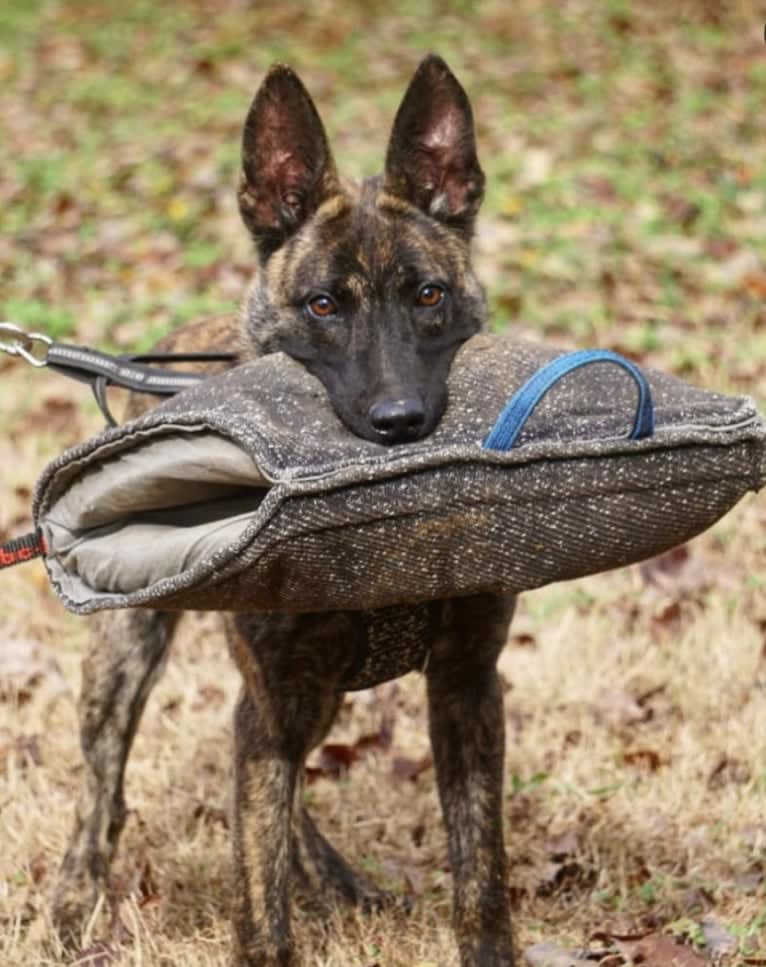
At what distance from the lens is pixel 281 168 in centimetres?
423

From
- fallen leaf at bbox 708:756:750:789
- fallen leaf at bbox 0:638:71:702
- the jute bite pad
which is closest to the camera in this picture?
the jute bite pad

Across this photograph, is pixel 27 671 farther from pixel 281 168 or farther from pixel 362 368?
pixel 362 368

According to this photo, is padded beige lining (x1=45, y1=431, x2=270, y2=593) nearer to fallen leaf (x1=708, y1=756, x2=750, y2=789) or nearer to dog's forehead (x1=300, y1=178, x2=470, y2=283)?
dog's forehead (x1=300, y1=178, x2=470, y2=283)

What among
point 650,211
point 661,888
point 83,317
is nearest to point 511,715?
point 661,888

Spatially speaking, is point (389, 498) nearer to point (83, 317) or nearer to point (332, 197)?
point (332, 197)

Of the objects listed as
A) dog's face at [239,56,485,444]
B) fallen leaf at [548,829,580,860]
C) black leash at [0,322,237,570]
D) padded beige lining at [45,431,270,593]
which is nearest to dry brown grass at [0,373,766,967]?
fallen leaf at [548,829,580,860]

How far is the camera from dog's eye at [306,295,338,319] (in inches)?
155

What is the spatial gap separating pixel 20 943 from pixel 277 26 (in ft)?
46.8

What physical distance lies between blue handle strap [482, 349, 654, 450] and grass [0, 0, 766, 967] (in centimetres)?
168

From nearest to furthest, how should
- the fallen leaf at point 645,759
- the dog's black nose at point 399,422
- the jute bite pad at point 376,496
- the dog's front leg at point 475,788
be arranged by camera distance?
1. the jute bite pad at point 376,496
2. the dog's black nose at point 399,422
3. the dog's front leg at point 475,788
4. the fallen leaf at point 645,759

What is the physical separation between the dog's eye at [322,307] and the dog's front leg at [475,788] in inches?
36.0

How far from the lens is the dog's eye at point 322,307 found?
3945mm

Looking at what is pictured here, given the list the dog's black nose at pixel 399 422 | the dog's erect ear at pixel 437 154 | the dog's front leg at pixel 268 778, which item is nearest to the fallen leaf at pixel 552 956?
the dog's front leg at pixel 268 778

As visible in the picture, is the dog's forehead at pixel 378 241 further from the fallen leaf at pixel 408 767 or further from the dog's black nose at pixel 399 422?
the fallen leaf at pixel 408 767
